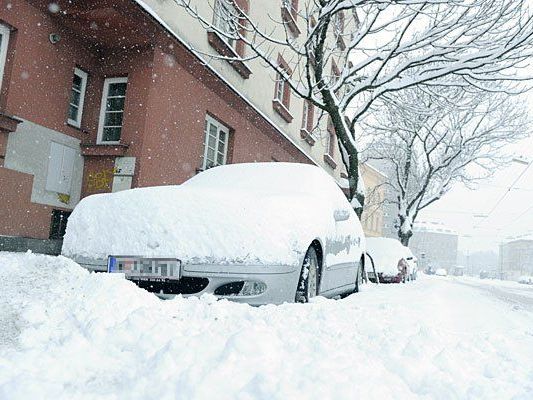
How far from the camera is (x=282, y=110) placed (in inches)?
543

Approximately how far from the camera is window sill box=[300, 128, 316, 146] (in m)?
15.9

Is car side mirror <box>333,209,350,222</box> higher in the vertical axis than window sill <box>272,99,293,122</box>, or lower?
lower

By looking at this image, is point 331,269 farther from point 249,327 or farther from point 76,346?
point 76,346

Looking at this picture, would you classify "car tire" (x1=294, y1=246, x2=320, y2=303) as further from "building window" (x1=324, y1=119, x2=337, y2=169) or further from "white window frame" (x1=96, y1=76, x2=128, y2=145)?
"building window" (x1=324, y1=119, x2=337, y2=169)

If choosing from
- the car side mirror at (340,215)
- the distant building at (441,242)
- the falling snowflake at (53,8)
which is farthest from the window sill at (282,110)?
the distant building at (441,242)

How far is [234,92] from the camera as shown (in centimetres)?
1007

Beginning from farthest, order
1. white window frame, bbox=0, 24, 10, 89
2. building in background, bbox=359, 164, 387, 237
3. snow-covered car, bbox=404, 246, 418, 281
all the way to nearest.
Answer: building in background, bbox=359, 164, 387, 237, snow-covered car, bbox=404, 246, 418, 281, white window frame, bbox=0, 24, 10, 89

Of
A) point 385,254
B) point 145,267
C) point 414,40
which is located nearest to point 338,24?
point 414,40

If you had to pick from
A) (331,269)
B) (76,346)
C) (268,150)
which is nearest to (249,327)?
(76,346)

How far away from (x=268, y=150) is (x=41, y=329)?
10.9 m

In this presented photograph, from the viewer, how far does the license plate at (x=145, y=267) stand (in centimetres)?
323

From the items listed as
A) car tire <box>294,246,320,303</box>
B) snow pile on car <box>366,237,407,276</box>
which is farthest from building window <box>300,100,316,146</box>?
car tire <box>294,246,320,303</box>

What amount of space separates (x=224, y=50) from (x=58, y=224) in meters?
4.79

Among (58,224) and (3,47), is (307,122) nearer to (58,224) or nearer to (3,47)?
(58,224)
